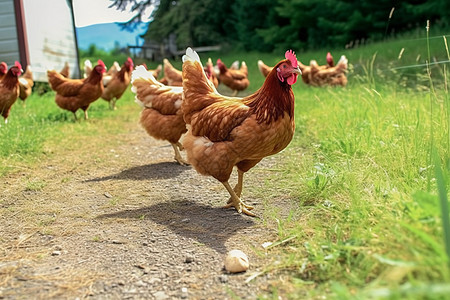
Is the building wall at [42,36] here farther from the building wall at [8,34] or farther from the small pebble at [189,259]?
the small pebble at [189,259]

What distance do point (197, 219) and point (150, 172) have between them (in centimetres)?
161

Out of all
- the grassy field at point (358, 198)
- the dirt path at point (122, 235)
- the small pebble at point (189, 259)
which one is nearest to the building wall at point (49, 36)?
the grassy field at point (358, 198)

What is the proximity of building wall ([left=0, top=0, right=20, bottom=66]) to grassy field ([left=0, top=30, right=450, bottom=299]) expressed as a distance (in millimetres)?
5789

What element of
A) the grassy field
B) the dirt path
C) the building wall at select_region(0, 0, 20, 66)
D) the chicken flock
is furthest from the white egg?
the building wall at select_region(0, 0, 20, 66)

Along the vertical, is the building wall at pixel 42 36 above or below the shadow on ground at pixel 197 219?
above

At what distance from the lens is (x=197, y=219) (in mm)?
3084

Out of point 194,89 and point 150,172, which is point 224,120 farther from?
point 150,172

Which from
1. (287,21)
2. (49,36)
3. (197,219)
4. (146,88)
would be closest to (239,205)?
(197,219)

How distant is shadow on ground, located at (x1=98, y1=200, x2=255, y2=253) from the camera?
2736mm

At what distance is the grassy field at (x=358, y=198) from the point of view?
1.53m

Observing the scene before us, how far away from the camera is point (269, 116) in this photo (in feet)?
9.75

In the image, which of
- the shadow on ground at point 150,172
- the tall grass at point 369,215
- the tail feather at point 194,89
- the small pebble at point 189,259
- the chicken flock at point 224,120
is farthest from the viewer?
the shadow on ground at point 150,172

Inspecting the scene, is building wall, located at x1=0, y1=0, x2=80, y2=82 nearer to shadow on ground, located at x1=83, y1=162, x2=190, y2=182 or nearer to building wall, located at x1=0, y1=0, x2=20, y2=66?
building wall, located at x1=0, y1=0, x2=20, y2=66

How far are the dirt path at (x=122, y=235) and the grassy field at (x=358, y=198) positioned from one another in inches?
8.6
